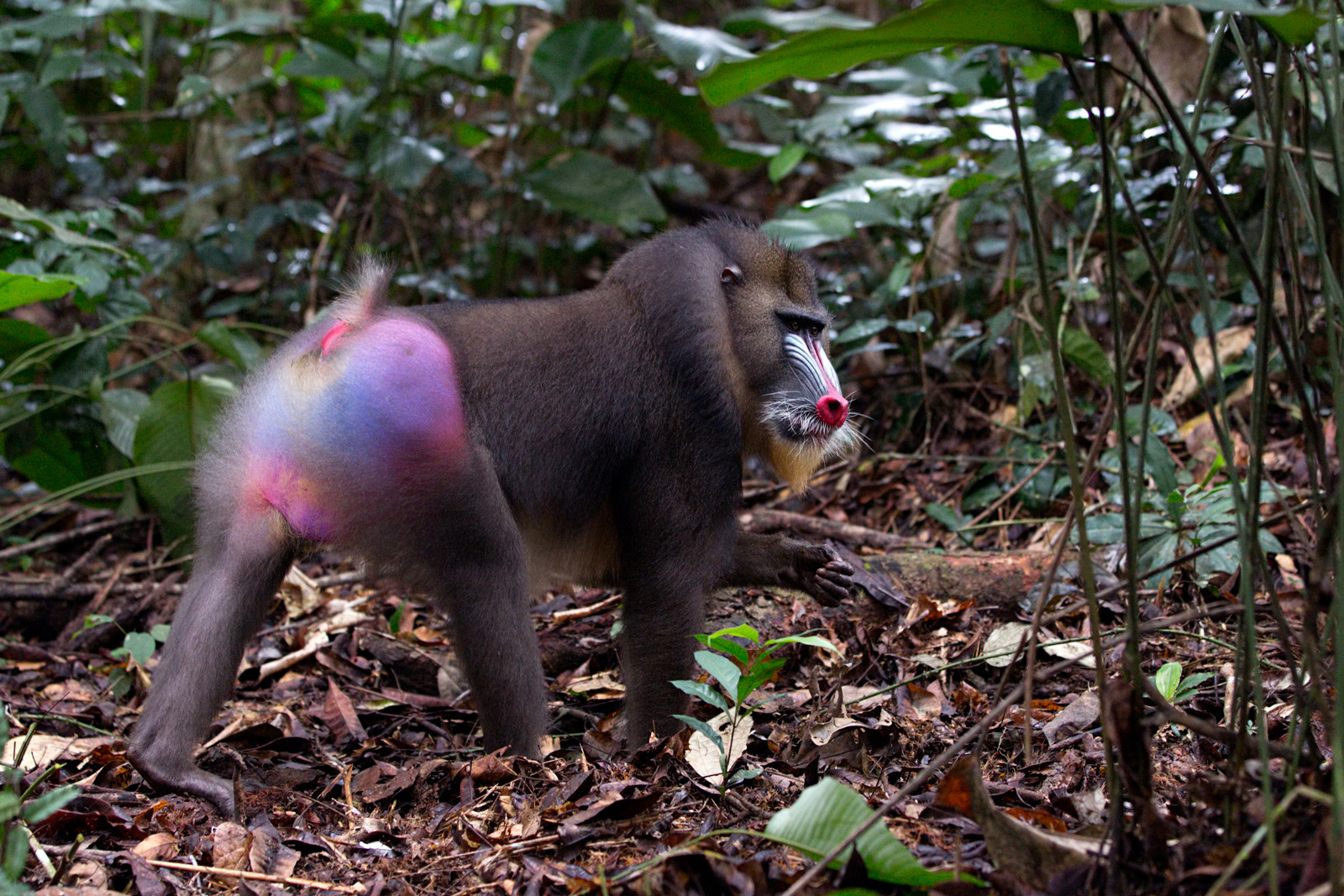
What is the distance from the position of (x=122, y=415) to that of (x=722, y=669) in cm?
370

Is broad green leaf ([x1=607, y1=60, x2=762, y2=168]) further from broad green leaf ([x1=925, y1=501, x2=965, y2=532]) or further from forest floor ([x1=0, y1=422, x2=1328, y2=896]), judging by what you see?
broad green leaf ([x1=925, y1=501, x2=965, y2=532])

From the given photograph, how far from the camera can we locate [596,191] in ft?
20.9

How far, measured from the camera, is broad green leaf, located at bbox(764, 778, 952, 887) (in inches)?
74.4

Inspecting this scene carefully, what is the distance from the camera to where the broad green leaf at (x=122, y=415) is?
4.96 m

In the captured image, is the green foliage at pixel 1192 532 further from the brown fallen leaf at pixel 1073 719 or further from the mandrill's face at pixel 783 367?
the mandrill's face at pixel 783 367

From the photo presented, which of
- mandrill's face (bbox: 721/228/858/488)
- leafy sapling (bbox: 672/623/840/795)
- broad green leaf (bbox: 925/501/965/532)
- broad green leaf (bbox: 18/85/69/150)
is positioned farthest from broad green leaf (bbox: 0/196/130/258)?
broad green leaf (bbox: 925/501/965/532)

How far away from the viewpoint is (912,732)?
3111 millimetres

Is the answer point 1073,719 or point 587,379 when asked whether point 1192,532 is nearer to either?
point 1073,719

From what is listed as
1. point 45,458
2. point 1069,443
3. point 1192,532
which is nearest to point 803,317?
point 1192,532

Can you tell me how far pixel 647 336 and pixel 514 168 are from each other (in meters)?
3.92

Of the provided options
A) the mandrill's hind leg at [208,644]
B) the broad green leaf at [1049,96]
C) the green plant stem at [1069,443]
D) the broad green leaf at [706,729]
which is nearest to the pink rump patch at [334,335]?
the mandrill's hind leg at [208,644]

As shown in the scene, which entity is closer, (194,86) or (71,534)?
(71,534)

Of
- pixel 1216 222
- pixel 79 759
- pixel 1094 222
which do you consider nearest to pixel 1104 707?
pixel 79 759

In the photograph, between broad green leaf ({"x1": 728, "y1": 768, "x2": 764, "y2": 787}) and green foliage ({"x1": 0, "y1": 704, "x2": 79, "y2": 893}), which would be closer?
green foliage ({"x1": 0, "y1": 704, "x2": 79, "y2": 893})
